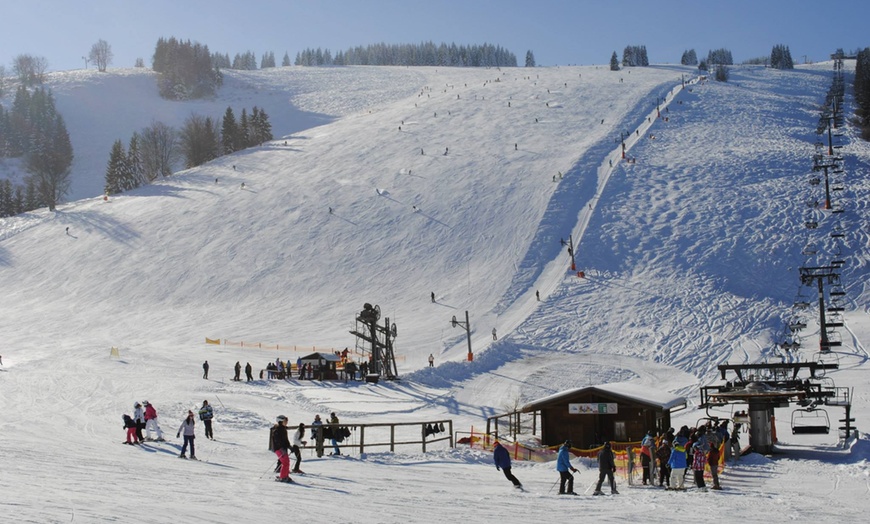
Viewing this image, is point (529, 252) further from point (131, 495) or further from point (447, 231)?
point (131, 495)

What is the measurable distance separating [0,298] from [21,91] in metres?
82.6

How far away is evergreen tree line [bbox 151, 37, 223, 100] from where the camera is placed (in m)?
141

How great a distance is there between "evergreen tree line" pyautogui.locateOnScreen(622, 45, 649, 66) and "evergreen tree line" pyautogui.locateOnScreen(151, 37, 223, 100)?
67.1m

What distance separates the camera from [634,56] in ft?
445

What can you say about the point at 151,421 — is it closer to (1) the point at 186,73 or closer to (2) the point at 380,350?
(2) the point at 380,350

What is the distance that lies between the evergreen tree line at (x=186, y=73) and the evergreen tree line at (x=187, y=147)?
4303 cm

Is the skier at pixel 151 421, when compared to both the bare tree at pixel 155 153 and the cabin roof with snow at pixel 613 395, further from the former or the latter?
the bare tree at pixel 155 153

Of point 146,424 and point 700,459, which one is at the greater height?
point 146,424

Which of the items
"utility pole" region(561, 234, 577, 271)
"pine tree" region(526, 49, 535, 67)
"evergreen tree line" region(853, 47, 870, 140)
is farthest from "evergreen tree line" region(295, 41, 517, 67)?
"utility pole" region(561, 234, 577, 271)

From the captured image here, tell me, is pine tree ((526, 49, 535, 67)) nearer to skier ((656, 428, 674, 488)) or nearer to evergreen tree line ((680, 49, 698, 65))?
evergreen tree line ((680, 49, 698, 65))

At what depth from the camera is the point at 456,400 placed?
33719 millimetres

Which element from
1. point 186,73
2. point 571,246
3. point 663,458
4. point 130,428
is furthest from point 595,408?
point 186,73

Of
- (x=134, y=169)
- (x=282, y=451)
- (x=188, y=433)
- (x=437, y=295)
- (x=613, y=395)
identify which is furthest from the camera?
(x=134, y=169)

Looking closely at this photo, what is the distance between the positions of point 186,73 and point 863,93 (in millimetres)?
101149
